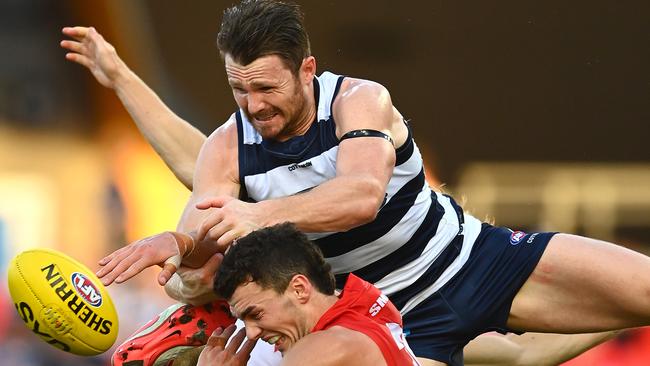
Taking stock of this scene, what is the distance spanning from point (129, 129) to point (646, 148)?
492 cm

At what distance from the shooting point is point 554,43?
38.4 feet

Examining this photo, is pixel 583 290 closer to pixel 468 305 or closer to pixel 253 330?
pixel 468 305

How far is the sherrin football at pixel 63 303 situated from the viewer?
5129mm

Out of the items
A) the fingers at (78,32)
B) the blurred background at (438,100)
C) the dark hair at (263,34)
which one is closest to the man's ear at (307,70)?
the dark hair at (263,34)

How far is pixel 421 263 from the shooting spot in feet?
17.7

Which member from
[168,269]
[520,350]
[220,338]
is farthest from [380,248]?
[520,350]

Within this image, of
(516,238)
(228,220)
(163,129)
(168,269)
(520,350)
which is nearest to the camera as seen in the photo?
(228,220)

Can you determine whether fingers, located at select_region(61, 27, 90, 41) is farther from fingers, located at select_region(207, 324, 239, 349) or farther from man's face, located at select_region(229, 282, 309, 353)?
man's face, located at select_region(229, 282, 309, 353)

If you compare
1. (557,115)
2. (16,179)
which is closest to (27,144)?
(16,179)

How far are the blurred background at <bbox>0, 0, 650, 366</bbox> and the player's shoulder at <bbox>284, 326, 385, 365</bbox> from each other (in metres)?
6.94

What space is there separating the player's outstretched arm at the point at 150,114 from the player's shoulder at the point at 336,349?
2.57 metres

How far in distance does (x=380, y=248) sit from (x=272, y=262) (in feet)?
3.16

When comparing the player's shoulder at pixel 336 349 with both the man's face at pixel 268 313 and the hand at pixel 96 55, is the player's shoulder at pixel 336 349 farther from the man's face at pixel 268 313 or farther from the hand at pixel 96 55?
the hand at pixel 96 55

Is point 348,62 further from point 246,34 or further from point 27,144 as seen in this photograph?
point 246,34
